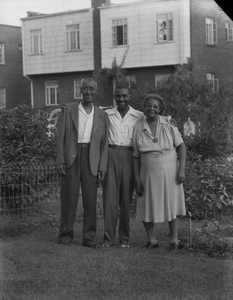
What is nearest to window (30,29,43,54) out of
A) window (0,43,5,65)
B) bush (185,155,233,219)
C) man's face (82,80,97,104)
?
window (0,43,5,65)

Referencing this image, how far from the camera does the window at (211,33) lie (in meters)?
26.7

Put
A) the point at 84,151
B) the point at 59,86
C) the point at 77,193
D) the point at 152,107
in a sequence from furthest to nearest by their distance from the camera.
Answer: the point at 59,86 < the point at 77,193 < the point at 84,151 < the point at 152,107

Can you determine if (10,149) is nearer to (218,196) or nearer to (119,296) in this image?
(218,196)

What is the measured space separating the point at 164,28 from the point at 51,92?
9341 mm

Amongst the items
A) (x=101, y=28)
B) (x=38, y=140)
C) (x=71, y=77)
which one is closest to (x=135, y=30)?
(x=101, y=28)

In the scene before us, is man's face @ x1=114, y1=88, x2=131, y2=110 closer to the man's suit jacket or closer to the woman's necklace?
the man's suit jacket

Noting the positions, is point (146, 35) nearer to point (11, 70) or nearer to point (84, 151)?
point (11, 70)

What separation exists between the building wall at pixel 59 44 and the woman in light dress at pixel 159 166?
86.3ft

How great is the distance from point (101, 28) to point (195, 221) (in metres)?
23.9

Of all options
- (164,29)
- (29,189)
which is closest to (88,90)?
(29,189)

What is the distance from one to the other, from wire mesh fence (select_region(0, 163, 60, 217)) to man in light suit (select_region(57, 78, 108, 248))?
1827 mm

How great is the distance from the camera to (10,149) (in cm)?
986

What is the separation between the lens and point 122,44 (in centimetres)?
3200

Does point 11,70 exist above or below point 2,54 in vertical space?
below
